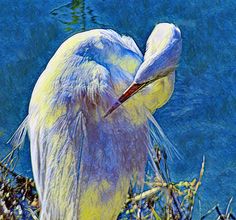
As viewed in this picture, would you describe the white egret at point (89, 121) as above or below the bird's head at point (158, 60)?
below

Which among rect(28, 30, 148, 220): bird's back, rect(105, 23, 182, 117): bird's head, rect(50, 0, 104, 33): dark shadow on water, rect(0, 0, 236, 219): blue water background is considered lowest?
rect(0, 0, 236, 219): blue water background

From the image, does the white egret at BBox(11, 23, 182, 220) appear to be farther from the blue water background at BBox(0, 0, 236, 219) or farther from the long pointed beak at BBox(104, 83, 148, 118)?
the blue water background at BBox(0, 0, 236, 219)

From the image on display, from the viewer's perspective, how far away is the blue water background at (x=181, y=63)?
280 centimetres

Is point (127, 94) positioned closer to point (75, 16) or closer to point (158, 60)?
point (158, 60)

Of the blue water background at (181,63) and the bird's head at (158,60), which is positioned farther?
the blue water background at (181,63)

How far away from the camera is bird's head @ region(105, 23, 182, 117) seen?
4.67 feet

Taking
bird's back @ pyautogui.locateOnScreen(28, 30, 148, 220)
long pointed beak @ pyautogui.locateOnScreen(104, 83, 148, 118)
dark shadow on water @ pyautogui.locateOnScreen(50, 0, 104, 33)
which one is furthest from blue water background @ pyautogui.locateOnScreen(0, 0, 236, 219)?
long pointed beak @ pyautogui.locateOnScreen(104, 83, 148, 118)

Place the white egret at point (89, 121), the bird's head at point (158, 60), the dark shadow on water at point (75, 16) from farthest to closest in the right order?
1. the dark shadow on water at point (75, 16)
2. the white egret at point (89, 121)
3. the bird's head at point (158, 60)

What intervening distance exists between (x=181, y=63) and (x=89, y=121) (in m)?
1.53

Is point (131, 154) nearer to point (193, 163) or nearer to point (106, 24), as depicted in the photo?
point (193, 163)

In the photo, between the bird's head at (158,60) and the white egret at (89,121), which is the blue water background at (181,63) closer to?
the white egret at (89,121)

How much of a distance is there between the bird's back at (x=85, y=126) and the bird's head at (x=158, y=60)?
9cm

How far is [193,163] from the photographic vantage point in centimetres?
279

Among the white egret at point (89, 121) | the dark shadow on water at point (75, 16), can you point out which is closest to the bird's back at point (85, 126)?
the white egret at point (89, 121)
